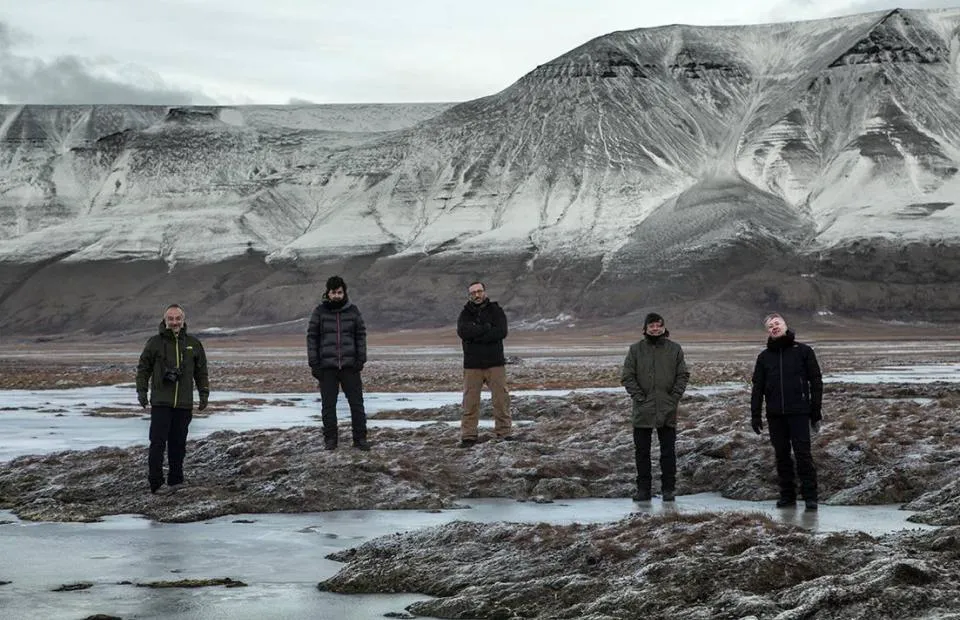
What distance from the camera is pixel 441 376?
176 ft

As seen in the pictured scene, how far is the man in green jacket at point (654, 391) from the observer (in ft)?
48.8

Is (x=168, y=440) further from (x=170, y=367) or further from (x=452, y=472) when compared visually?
(x=452, y=472)

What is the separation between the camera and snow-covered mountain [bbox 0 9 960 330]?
6240 inches

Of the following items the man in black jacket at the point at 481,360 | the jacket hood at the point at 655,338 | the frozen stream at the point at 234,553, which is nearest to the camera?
the frozen stream at the point at 234,553

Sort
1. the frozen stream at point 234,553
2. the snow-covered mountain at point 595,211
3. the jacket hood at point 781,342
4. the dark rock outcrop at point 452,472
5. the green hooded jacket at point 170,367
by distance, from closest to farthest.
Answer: the frozen stream at point 234,553, the jacket hood at point 781,342, the dark rock outcrop at point 452,472, the green hooded jacket at point 170,367, the snow-covered mountain at point 595,211

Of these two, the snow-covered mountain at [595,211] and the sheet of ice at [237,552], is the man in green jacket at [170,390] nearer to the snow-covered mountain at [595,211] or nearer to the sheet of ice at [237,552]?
the sheet of ice at [237,552]

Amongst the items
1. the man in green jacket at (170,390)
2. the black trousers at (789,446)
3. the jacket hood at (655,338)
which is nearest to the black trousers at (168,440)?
the man in green jacket at (170,390)

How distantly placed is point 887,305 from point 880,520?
144 metres

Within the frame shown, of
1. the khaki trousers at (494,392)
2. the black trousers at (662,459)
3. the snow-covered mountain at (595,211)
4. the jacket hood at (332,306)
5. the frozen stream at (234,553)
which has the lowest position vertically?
the frozen stream at (234,553)

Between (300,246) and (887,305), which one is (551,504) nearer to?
(887,305)

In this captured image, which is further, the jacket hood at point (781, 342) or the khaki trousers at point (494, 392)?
the khaki trousers at point (494, 392)

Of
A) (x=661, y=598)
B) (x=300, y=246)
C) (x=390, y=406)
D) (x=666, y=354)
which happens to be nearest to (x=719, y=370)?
(x=390, y=406)

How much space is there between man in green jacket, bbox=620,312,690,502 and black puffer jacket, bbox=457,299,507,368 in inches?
Answer: 147

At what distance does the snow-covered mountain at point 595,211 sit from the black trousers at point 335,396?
429 ft
